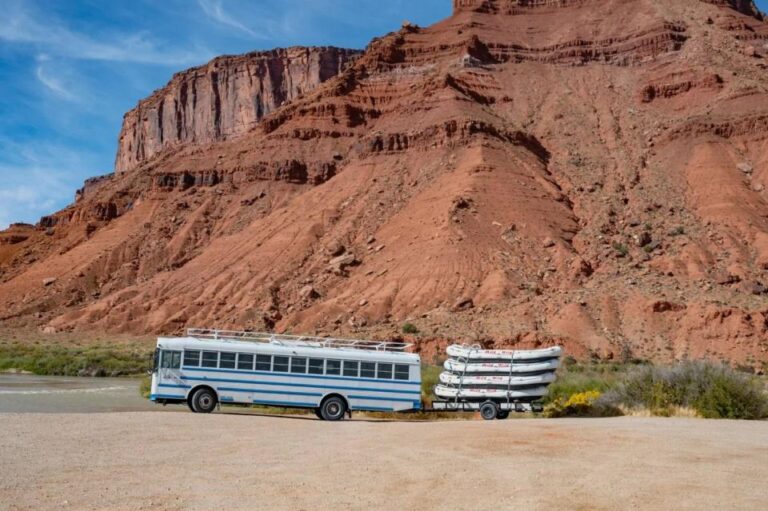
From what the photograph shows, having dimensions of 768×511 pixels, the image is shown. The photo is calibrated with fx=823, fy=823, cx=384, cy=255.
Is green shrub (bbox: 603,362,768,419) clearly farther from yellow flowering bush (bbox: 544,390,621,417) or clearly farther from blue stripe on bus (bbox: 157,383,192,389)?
blue stripe on bus (bbox: 157,383,192,389)

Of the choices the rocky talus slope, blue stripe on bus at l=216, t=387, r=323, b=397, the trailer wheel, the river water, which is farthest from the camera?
the rocky talus slope

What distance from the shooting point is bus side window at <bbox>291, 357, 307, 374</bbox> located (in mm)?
23797

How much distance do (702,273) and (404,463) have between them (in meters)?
47.0

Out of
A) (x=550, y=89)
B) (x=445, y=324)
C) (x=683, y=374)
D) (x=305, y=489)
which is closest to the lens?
(x=305, y=489)

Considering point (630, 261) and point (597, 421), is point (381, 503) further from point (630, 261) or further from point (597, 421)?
point (630, 261)

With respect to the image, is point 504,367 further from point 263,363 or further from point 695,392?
point 263,363

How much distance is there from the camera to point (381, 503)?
400 inches

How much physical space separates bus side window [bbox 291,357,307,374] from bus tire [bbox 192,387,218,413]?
238cm

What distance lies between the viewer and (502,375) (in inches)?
1007

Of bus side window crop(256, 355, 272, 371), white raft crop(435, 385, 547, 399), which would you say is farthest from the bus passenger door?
white raft crop(435, 385, 547, 399)

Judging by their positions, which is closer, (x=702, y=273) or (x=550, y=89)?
(x=702, y=273)

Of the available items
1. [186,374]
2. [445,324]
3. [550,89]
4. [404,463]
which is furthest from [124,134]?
[404,463]

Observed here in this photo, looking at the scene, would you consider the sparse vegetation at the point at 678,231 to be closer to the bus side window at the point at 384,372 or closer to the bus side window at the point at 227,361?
the bus side window at the point at 384,372

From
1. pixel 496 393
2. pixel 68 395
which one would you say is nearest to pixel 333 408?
pixel 496 393
